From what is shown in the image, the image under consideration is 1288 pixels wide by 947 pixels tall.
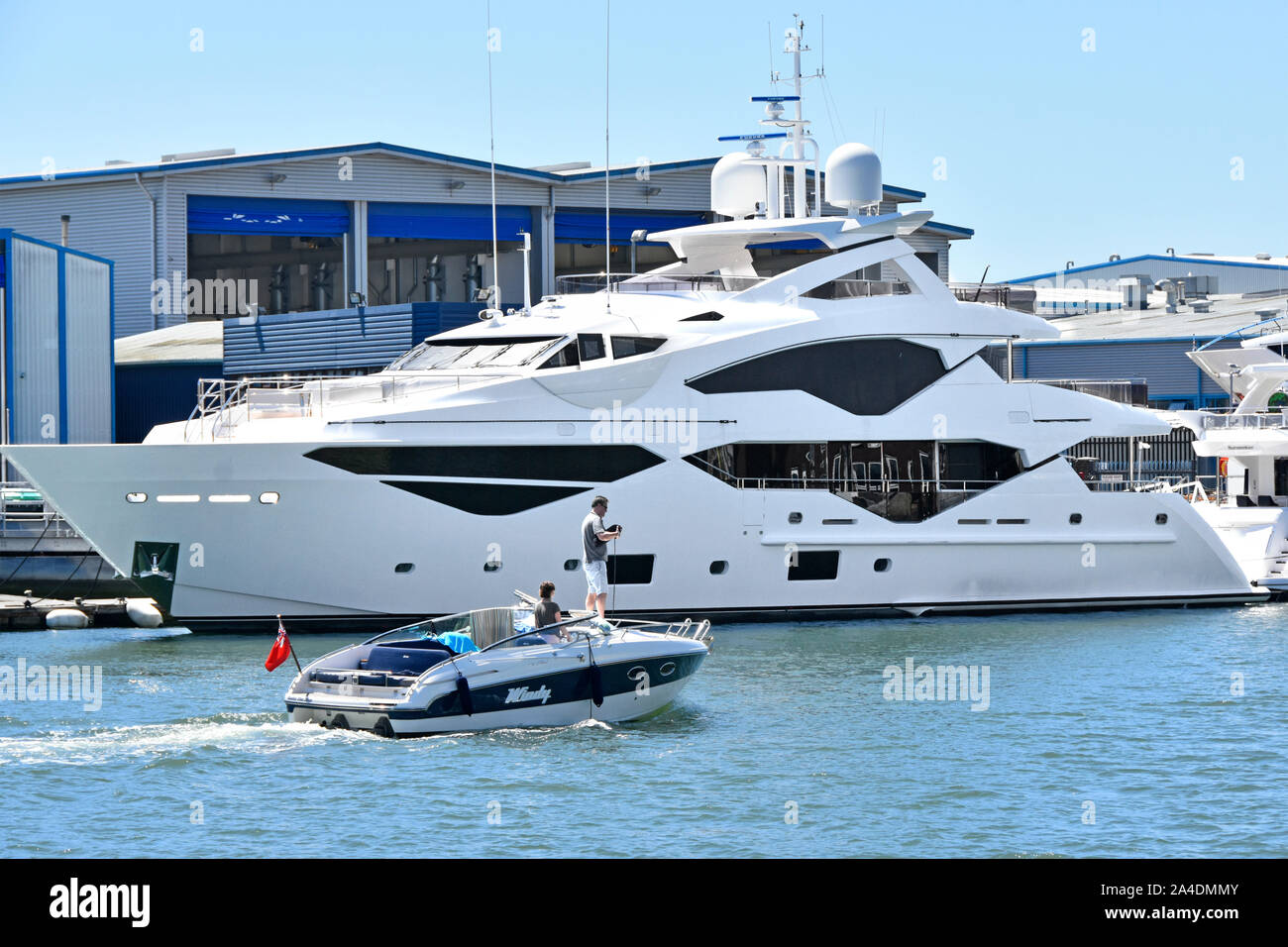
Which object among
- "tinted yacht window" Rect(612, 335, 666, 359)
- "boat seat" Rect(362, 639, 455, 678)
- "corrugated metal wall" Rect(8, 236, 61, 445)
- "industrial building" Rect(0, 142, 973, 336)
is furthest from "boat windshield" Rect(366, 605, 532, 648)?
"industrial building" Rect(0, 142, 973, 336)

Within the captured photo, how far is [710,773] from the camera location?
13133mm

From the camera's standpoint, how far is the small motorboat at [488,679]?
46.7 feet

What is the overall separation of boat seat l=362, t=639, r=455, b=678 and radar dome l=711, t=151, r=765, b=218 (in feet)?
43.5

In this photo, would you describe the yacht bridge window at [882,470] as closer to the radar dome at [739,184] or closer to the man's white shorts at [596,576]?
the radar dome at [739,184]

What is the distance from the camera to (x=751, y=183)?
2611 centimetres

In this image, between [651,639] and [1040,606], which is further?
[1040,606]

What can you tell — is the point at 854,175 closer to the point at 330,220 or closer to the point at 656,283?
the point at 656,283

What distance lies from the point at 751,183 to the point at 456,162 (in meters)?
16.7

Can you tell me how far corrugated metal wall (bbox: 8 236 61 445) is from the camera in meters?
33.2

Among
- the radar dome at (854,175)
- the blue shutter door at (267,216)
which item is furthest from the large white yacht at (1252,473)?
the blue shutter door at (267,216)

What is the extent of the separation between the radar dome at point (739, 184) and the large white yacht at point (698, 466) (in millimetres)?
38
